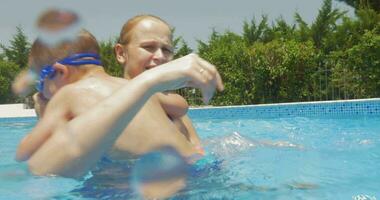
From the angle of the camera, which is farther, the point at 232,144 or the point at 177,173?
the point at 232,144

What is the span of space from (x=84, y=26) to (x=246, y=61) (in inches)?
522

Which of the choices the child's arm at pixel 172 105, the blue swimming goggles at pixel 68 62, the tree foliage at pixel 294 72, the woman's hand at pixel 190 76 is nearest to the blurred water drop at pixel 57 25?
the woman's hand at pixel 190 76

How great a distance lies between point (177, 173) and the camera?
1688 mm

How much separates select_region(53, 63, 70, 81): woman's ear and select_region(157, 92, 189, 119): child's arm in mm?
571

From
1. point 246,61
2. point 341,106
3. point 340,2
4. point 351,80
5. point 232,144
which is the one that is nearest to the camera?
point 232,144

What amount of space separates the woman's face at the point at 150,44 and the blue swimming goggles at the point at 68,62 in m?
0.39

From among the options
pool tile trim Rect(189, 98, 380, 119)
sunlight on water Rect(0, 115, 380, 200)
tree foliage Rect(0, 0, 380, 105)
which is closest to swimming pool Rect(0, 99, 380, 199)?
sunlight on water Rect(0, 115, 380, 200)

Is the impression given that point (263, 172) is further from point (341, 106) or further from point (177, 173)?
point (341, 106)

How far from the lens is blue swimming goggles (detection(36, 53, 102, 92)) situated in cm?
156

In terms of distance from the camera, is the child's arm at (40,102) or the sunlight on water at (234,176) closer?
the sunlight on water at (234,176)

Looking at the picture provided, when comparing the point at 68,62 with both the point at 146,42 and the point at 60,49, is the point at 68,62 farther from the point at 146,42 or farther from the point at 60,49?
the point at 146,42

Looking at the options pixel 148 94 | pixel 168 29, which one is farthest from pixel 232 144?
pixel 148 94

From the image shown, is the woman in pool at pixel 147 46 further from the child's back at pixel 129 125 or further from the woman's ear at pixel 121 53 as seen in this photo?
the child's back at pixel 129 125

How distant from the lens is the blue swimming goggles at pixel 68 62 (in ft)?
5.12
